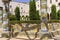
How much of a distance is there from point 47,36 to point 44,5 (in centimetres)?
137

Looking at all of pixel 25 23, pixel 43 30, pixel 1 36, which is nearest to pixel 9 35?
pixel 1 36

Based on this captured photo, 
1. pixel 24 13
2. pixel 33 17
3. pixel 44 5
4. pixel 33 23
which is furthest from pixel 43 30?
pixel 24 13

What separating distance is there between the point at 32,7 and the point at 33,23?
2061 mm

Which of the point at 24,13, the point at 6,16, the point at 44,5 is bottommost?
the point at 24,13

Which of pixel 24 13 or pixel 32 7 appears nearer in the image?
pixel 32 7

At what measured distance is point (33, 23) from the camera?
11664 millimetres

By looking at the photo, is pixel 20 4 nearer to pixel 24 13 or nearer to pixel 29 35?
pixel 24 13

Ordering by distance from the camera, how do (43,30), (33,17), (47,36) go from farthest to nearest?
(33,17)
(43,30)
(47,36)

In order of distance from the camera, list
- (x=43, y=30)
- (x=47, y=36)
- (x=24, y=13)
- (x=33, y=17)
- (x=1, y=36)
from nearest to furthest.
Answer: (x=47, y=36) → (x=43, y=30) → (x=1, y=36) → (x=33, y=17) → (x=24, y=13)

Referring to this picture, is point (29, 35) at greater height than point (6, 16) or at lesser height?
lesser

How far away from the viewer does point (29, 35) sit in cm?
831

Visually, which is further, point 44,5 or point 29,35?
point 29,35

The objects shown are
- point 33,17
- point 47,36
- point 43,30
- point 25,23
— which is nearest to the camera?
point 47,36

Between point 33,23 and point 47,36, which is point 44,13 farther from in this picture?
point 33,23
